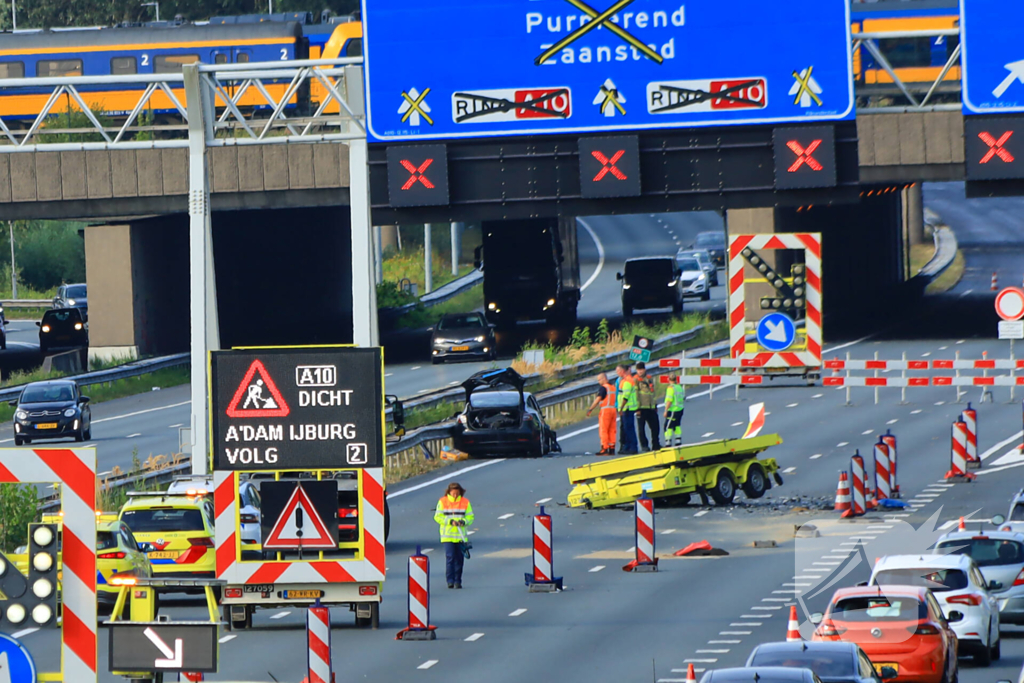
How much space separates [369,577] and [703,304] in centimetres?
5498

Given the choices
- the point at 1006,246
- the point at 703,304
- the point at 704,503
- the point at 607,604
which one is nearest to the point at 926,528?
the point at 704,503

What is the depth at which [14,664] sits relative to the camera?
8859mm

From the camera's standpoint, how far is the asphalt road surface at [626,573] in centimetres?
1955

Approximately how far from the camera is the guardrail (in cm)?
4997

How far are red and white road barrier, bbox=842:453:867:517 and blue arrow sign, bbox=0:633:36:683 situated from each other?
22889mm

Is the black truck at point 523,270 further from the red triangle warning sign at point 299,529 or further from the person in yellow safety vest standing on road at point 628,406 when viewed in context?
the red triangle warning sign at point 299,529

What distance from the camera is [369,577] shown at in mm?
20281

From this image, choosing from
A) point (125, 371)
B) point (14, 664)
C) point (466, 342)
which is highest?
point (14, 664)

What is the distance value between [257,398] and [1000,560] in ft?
32.1

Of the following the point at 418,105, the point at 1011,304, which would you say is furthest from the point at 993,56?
the point at 1011,304

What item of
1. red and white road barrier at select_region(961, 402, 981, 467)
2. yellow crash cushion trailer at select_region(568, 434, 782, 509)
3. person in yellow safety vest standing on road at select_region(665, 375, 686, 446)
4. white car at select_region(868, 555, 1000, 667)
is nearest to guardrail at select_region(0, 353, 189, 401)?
person in yellow safety vest standing on road at select_region(665, 375, 686, 446)

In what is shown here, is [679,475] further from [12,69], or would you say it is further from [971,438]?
[12,69]

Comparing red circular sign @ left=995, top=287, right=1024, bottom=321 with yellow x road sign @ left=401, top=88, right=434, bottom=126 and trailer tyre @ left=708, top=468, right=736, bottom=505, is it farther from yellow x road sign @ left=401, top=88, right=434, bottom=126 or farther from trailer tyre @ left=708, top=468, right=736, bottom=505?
yellow x road sign @ left=401, top=88, right=434, bottom=126

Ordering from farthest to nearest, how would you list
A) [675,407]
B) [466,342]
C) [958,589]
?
[466,342] < [675,407] < [958,589]
